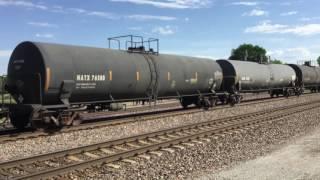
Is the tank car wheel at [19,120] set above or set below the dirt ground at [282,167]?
above

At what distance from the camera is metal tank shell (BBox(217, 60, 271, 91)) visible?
29.7 m

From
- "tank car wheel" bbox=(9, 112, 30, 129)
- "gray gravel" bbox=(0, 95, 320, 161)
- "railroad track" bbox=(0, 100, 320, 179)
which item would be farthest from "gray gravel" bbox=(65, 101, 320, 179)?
"tank car wheel" bbox=(9, 112, 30, 129)

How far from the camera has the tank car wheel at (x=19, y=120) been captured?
15541 millimetres

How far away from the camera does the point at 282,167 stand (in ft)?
31.3

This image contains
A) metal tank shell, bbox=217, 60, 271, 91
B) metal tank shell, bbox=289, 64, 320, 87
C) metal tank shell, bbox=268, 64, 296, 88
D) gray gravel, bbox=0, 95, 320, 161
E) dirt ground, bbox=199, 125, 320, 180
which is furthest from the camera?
metal tank shell, bbox=289, 64, 320, 87

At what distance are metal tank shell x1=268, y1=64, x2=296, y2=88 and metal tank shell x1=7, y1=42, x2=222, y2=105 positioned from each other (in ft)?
55.7

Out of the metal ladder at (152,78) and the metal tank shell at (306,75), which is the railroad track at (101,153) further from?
the metal tank shell at (306,75)

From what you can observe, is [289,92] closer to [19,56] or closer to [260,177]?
[19,56]

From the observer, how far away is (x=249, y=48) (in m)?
152

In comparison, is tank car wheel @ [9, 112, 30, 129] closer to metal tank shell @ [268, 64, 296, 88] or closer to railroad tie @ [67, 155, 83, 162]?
railroad tie @ [67, 155, 83, 162]

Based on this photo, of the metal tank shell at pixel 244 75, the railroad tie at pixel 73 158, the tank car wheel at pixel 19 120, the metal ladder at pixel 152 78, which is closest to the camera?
the railroad tie at pixel 73 158

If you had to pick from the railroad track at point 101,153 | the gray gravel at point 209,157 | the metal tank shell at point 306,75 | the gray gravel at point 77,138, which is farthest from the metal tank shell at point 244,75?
the gray gravel at point 209,157

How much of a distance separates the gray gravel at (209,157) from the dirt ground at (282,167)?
397 millimetres

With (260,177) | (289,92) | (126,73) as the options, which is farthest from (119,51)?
(289,92)
